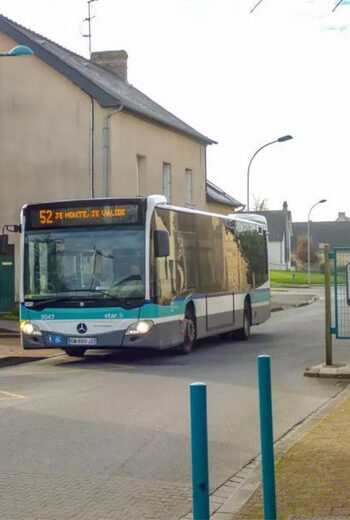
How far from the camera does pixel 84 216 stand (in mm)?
15922

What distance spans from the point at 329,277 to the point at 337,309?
0.67 metres

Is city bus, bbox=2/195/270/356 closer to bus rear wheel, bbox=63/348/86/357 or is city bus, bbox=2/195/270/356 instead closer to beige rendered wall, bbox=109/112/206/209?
bus rear wheel, bbox=63/348/86/357

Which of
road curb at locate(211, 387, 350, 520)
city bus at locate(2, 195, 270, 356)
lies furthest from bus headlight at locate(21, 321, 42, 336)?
road curb at locate(211, 387, 350, 520)

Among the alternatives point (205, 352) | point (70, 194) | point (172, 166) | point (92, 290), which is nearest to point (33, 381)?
point (92, 290)

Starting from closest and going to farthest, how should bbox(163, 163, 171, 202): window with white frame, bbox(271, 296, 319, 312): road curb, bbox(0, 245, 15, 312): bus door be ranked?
bbox(0, 245, 15, 312): bus door < bbox(163, 163, 171, 202): window with white frame < bbox(271, 296, 319, 312): road curb

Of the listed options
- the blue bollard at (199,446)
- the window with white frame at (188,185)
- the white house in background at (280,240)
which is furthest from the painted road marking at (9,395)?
the white house in background at (280,240)

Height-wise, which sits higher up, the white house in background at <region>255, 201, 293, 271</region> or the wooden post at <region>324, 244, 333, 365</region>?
the white house in background at <region>255, 201, 293, 271</region>

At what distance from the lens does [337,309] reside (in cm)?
1415

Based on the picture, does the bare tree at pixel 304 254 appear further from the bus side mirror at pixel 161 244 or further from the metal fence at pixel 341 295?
the metal fence at pixel 341 295

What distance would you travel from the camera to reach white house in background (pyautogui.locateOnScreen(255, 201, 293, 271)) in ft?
400

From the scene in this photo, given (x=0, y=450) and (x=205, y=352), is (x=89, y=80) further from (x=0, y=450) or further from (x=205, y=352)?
(x=0, y=450)

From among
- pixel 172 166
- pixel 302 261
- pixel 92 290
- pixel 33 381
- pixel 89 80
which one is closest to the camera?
pixel 33 381

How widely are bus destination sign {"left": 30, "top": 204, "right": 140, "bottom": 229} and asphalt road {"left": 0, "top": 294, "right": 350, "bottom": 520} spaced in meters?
2.60

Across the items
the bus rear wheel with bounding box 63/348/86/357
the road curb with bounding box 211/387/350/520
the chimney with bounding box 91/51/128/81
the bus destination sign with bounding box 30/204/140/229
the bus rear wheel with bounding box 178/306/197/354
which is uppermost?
the chimney with bounding box 91/51/128/81
